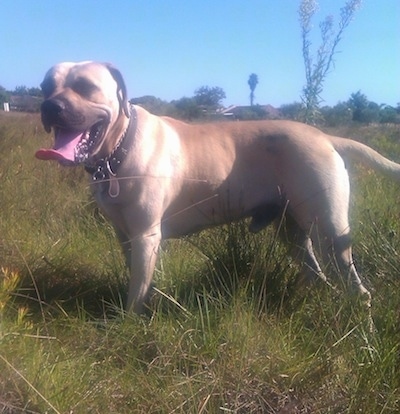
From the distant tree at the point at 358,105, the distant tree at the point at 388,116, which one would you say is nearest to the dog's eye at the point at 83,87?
the distant tree at the point at 358,105

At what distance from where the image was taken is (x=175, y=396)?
7.58 ft

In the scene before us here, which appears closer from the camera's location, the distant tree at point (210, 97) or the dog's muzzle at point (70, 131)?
the dog's muzzle at point (70, 131)

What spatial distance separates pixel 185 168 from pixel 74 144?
0.72m

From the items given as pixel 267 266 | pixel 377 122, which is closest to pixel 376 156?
pixel 267 266

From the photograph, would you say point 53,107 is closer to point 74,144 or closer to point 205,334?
point 74,144

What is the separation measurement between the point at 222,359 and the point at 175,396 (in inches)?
10.4

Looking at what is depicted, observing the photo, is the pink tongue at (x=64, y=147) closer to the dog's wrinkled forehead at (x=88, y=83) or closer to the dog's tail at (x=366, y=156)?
the dog's wrinkled forehead at (x=88, y=83)

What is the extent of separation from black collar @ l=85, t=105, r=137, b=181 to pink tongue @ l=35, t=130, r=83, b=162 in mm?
192

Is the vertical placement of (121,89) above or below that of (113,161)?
above

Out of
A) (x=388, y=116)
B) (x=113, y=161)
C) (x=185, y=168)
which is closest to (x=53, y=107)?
(x=113, y=161)

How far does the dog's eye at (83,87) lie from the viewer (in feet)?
10.7

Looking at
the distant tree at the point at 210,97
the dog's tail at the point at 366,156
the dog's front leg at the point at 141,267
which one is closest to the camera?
the dog's front leg at the point at 141,267

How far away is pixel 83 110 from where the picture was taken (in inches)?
123

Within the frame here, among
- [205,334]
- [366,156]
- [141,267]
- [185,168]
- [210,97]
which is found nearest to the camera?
[205,334]
